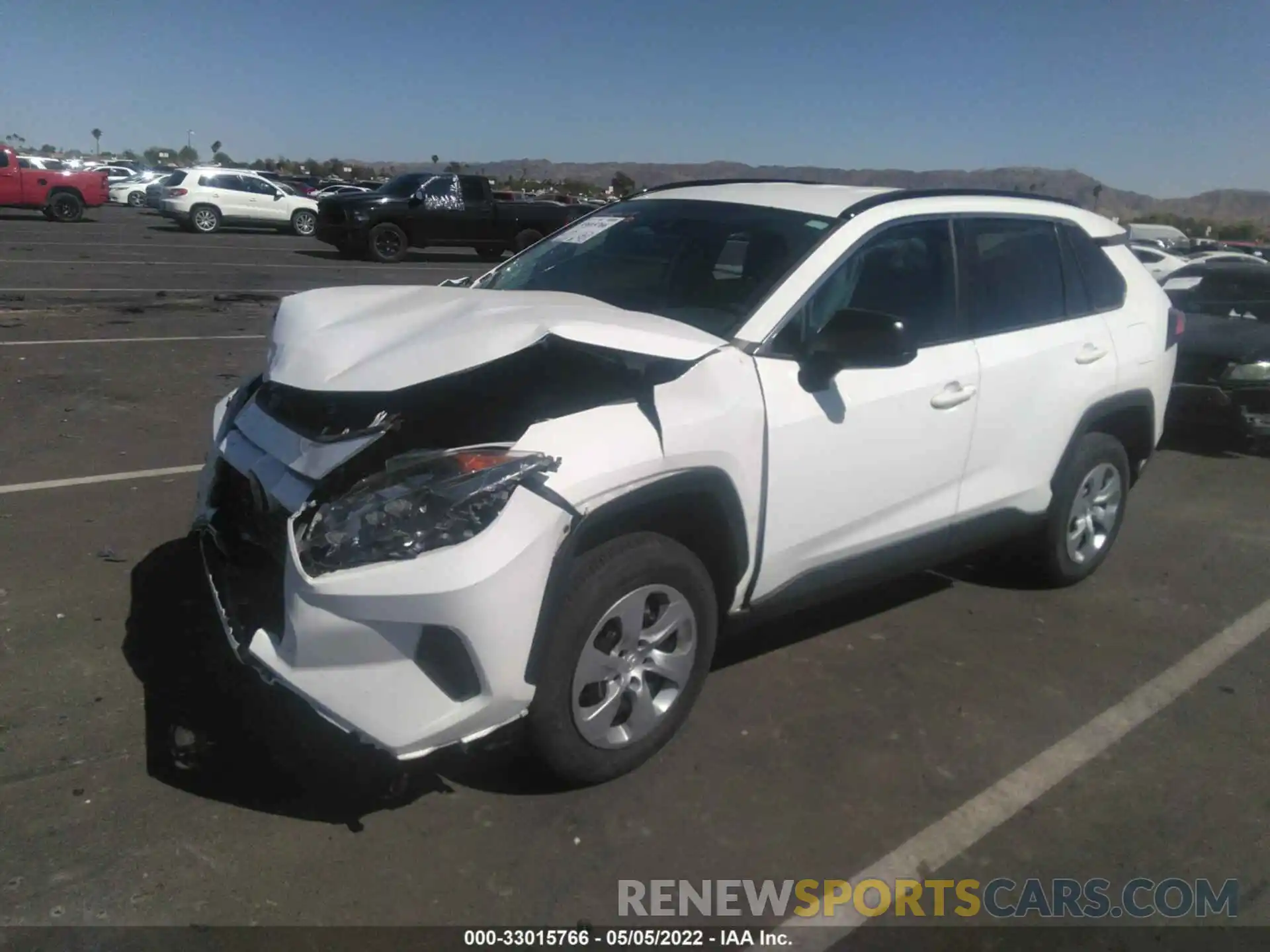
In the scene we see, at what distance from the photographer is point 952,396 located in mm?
4059

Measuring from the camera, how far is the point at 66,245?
19.5 metres

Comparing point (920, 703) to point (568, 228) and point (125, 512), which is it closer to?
point (568, 228)

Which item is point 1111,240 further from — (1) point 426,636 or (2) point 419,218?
(2) point 419,218

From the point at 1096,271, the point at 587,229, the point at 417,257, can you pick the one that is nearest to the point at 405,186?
the point at 417,257

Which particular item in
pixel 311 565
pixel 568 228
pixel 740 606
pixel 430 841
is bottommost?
pixel 430 841

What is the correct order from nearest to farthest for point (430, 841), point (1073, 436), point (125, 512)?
point (430, 841) < point (1073, 436) < point (125, 512)

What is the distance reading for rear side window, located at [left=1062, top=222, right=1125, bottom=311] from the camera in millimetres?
4941

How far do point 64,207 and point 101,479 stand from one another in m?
24.1

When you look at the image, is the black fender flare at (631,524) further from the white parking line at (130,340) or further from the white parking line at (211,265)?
the white parking line at (211,265)

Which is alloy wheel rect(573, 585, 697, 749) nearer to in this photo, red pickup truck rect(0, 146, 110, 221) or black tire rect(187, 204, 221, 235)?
black tire rect(187, 204, 221, 235)

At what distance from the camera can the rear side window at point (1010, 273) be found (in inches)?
171

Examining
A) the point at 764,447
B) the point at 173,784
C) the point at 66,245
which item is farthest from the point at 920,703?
the point at 66,245

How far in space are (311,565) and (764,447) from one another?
1.49 m

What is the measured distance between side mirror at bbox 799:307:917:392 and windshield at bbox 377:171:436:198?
60.6ft
